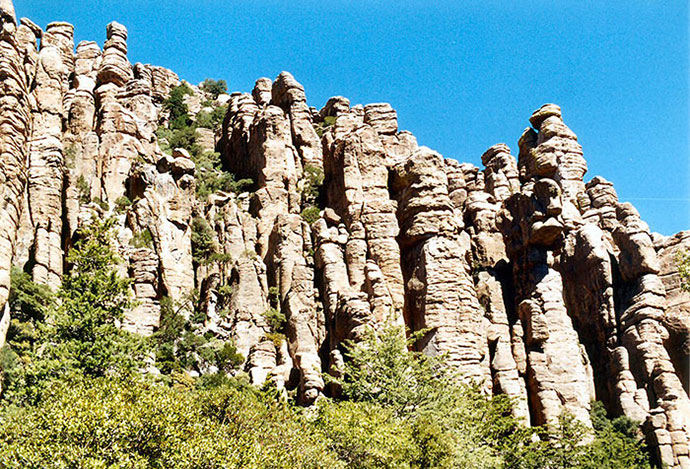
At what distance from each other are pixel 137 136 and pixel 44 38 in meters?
13.9

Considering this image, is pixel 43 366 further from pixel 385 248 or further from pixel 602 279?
pixel 602 279

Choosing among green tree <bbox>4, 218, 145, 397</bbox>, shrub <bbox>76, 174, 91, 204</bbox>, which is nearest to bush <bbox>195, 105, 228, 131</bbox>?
shrub <bbox>76, 174, 91, 204</bbox>

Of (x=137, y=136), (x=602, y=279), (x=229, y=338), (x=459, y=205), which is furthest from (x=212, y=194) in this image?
(x=602, y=279)

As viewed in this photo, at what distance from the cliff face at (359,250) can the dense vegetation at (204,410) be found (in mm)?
2254

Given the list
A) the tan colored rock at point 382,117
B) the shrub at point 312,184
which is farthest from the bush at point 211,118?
the tan colored rock at point 382,117

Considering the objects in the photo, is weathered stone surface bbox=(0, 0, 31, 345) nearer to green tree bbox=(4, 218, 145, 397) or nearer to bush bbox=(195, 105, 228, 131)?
green tree bbox=(4, 218, 145, 397)

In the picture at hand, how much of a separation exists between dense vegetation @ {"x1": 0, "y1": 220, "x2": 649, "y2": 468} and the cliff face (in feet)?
7.40

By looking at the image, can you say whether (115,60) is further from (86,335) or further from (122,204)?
(86,335)

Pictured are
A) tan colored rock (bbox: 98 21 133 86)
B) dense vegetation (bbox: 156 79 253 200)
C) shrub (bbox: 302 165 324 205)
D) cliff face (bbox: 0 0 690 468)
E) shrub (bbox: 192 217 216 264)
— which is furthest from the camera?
tan colored rock (bbox: 98 21 133 86)

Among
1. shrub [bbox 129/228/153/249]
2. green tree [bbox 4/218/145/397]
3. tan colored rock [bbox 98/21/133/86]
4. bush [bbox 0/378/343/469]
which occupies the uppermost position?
tan colored rock [bbox 98/21/133/86]

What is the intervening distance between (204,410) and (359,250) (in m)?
20.0

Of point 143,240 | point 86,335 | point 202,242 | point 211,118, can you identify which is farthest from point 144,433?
point 211,118

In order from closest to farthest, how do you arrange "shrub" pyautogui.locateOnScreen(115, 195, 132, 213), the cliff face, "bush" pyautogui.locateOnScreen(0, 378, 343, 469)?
"bush" pyautogui.locateOnScreen(0, 378, 343, 469), the cliff face, "shrub" pyautogui.locateOnScreen(115, 195, 132, 213)

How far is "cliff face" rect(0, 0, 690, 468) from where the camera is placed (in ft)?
122
